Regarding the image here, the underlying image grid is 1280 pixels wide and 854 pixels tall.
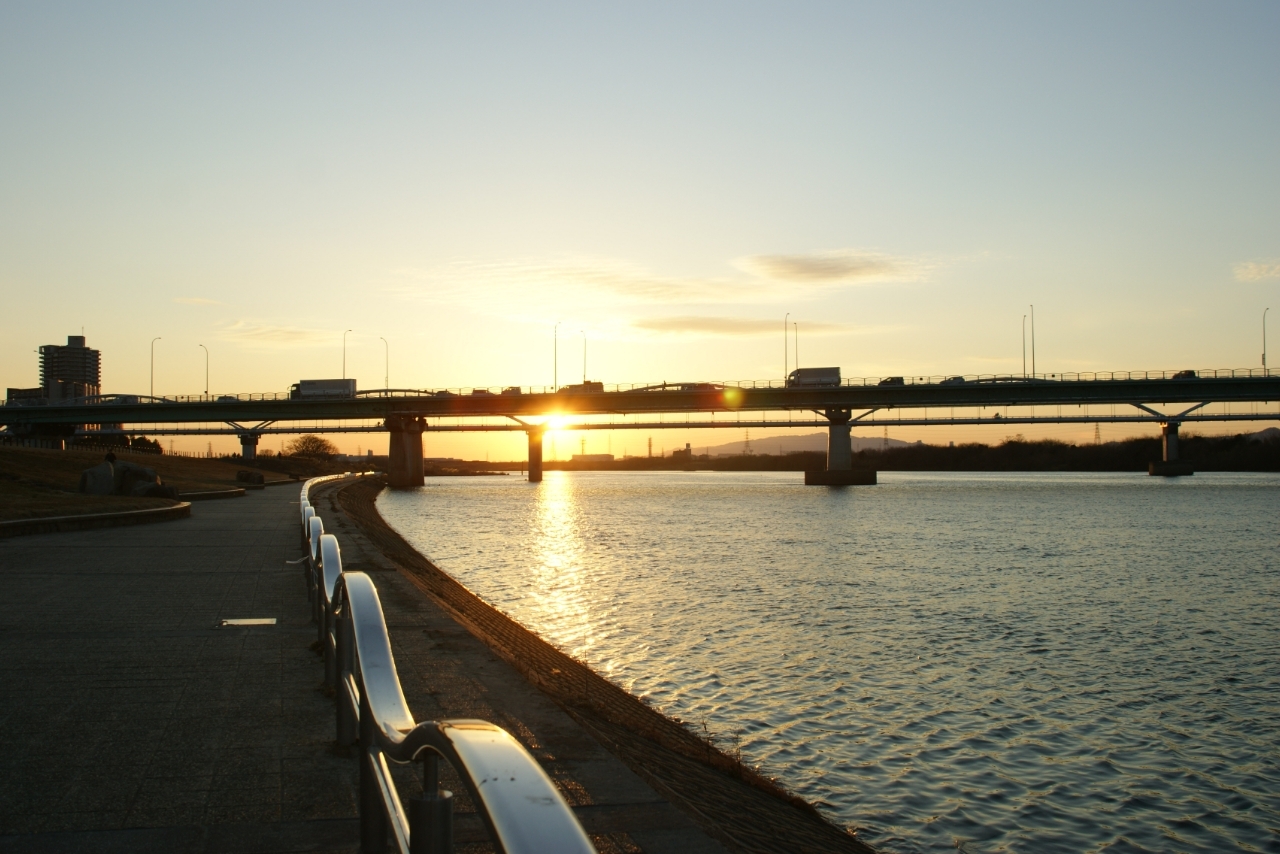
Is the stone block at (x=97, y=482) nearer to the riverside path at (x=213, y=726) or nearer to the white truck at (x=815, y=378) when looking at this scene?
the riverside path at (x=213, y=726)

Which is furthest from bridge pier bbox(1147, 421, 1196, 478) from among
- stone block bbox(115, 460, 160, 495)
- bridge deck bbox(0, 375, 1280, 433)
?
stone block bbox(115, 460, 160, 495)

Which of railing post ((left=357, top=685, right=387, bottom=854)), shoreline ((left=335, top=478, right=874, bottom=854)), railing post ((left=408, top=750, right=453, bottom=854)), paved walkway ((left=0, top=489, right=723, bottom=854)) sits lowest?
shoreline ((left=335, top=478, right=874, bottom=854))

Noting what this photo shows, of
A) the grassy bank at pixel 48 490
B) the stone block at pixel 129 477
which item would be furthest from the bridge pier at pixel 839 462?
the stone block at pixel 129 477

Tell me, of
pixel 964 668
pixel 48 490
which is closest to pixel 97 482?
pixel 48 490

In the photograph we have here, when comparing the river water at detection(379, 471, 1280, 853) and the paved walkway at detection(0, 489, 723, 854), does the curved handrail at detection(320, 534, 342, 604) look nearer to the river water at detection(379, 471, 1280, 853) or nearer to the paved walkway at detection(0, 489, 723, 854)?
the paved walkway at detection(0, 489, 723, 854)

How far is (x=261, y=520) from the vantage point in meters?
32.9

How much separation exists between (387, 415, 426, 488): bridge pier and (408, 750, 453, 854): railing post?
385ft

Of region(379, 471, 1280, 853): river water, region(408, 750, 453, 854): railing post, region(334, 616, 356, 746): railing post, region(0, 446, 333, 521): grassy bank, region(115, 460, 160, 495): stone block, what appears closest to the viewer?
region(408, 750, 453, 854): railing post

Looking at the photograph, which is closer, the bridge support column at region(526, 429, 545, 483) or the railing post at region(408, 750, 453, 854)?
the railing post at region(408, 750, 453, 854)

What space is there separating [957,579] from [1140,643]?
10445 millimetres

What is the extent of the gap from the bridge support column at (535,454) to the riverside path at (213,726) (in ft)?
447

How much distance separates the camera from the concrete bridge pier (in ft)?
495

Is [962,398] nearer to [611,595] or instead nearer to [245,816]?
[611,595]

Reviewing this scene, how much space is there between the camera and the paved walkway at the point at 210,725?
5.79 meters
